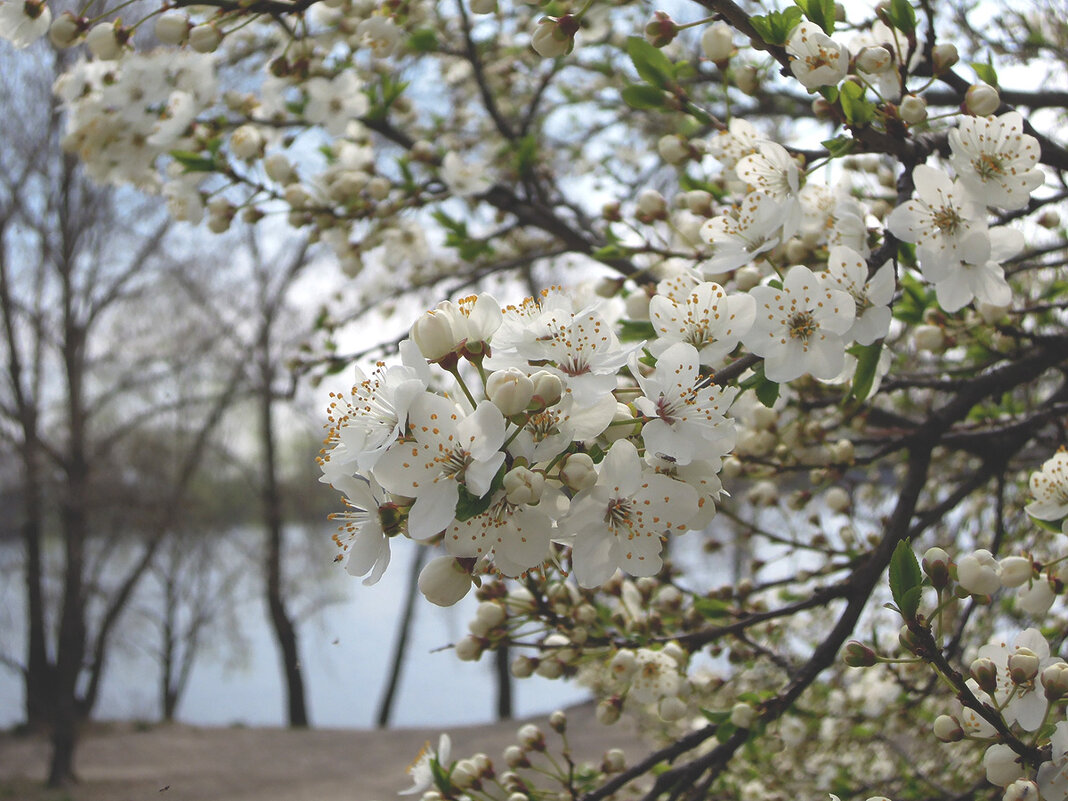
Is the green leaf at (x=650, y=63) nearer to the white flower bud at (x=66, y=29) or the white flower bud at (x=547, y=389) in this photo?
the white flower bud at (x=547, y=389)

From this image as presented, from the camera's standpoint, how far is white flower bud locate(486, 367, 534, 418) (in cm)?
73

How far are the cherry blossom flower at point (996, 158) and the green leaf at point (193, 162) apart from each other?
1545mm

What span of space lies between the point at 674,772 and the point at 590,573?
606mm

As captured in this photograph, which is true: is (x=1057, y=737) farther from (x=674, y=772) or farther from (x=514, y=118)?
(x=514, y=118)

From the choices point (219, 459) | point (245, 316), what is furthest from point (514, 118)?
point (219, 459)

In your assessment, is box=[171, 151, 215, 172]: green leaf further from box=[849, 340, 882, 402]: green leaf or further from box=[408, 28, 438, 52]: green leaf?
box=[849, 340, 882, 402]: green leaf

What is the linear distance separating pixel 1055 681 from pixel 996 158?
694 millimetres

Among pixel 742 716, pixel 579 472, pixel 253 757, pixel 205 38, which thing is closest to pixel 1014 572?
pixel 742 716

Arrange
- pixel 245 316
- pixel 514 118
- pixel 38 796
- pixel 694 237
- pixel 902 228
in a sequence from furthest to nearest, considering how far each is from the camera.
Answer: pixel 245 316 < pixel 38 796 < pixel 514 118 < pixel 694 237 < pixel 902 228

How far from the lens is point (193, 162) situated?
188 cm

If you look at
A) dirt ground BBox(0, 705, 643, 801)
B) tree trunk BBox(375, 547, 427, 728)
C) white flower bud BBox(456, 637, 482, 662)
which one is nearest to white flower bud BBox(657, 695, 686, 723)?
white flower bud BBox(456, 637, 482, 662)

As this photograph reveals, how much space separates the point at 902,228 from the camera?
1104 millimetres

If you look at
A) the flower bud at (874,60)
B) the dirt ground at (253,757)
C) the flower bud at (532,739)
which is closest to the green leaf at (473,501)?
the flower bud at (874,60)

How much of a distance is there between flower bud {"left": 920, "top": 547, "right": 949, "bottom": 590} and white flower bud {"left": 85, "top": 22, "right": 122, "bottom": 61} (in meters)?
1.53
